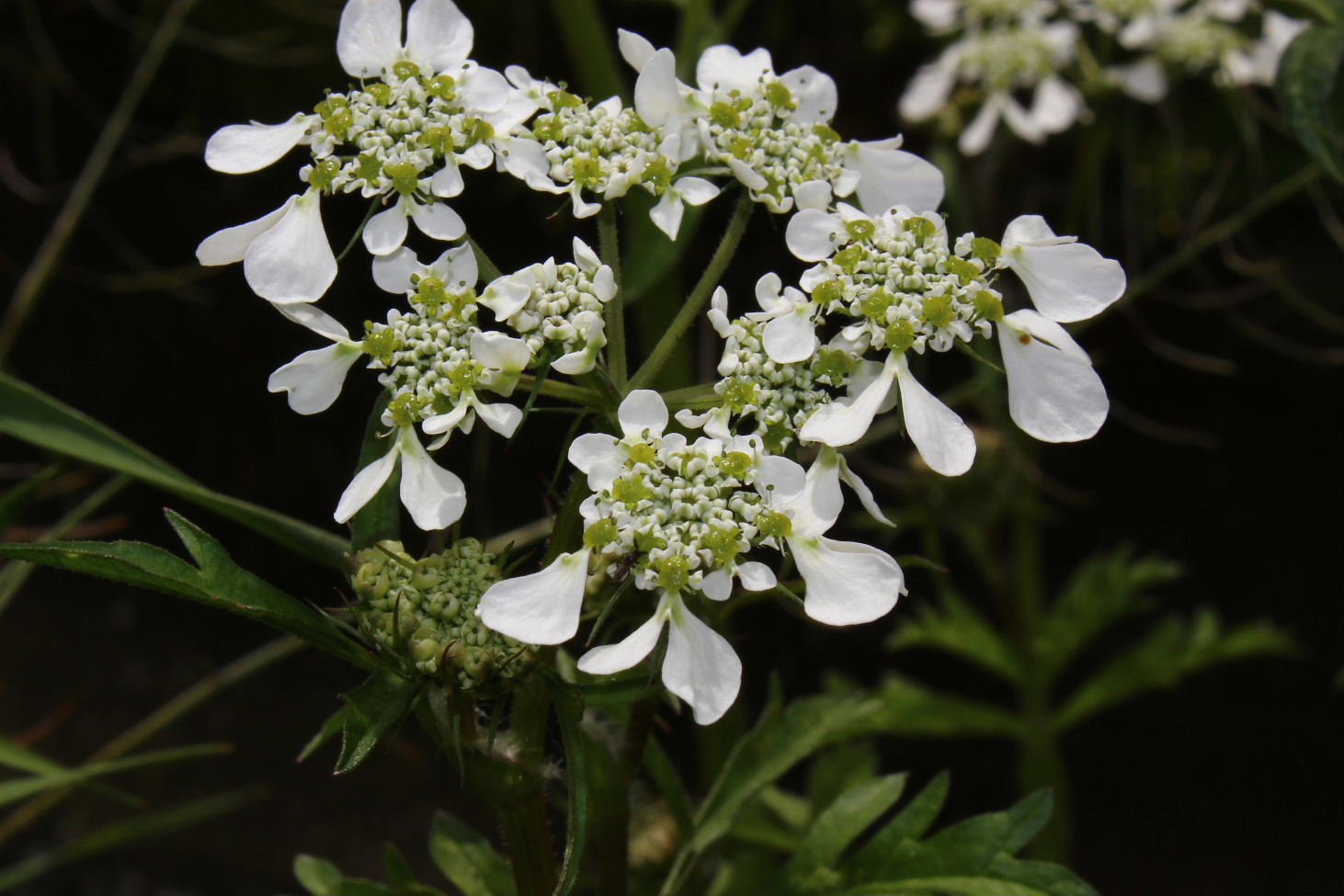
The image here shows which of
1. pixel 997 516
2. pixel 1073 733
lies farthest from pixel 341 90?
pixel 1073 733

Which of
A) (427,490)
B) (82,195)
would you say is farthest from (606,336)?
(82,195)

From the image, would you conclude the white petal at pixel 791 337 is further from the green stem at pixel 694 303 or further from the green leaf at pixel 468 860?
the green leaf at pixel 468 860

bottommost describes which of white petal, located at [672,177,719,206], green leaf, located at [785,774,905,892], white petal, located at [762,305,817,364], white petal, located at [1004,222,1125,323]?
green leaf, located at [785,774,905,892]

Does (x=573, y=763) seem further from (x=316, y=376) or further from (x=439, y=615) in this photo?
(x=316, y=376)

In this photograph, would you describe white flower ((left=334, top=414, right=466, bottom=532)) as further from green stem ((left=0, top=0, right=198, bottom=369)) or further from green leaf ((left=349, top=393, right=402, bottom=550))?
green stem ((left=0, top=0, right=198, bottom=369))

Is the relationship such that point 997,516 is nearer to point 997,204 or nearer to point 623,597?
point 997,204

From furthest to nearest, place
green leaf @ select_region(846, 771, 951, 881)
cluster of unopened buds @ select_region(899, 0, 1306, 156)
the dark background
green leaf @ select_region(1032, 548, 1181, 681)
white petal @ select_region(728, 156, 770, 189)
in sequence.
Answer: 1. the dark background
2. green leaf @ select_region(1032, 548, 1181, 681)
3. cluster of unopened buds @ select_region(899, 0, 1306, 156)
4. green leaf @ select_region(846, 771, 951, 881)
5. white petal @ select_region(728, 156, 770, 189)

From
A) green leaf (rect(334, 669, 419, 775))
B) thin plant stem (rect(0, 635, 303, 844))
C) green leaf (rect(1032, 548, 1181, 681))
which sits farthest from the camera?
green leaf (rect(1032, 548, 1181, 681))

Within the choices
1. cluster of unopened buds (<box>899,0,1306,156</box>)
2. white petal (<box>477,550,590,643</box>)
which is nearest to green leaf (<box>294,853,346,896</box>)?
white petal (<box>477,550,590,643</box>)
